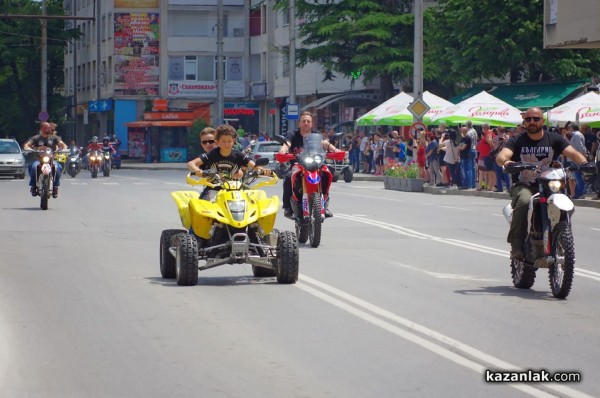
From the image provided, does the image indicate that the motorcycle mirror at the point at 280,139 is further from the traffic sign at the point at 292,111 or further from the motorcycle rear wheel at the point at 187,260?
the traffic sign at the point at 292,111

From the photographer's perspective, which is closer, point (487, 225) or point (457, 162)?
point (487, 225)

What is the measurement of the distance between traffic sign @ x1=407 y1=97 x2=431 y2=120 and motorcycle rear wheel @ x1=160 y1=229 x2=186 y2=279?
30.0m

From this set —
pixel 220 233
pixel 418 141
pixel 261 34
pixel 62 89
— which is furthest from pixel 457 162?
pixel 62 89

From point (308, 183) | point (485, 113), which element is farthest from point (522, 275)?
point (485, 113)

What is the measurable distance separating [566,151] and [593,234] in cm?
958

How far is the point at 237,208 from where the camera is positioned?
557 inches

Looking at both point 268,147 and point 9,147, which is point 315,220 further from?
point 268,147

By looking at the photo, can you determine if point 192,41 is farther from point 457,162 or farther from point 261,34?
point 457,162

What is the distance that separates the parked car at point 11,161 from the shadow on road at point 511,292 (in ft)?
128

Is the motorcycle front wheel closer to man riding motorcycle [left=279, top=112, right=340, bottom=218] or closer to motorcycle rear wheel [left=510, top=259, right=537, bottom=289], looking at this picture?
motorcycle rear wheel [left=510, top=259, right=537, bottom=289]

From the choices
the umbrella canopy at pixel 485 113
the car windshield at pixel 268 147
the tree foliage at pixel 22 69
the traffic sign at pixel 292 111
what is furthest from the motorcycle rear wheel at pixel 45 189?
the tree foliage at pixel 22 69

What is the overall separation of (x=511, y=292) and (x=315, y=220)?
5.63 meters

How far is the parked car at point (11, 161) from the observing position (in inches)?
2029

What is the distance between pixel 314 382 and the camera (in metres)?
8.68
